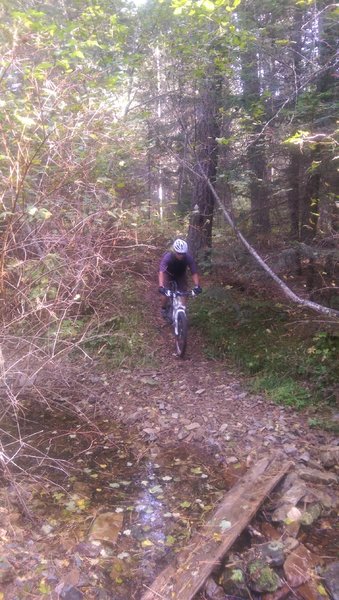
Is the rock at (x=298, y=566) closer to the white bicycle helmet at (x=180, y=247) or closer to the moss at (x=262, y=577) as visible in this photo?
the moss at (x=262, y=577)

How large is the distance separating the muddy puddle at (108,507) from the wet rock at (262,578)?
63 cm

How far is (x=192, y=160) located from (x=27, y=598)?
863 centimetres

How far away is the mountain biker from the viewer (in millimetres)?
7645

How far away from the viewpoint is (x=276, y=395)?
629cm

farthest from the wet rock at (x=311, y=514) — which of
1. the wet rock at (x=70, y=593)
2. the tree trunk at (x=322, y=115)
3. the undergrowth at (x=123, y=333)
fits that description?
the undergrowth at (x=123, y=333)

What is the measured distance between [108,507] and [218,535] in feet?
3.69

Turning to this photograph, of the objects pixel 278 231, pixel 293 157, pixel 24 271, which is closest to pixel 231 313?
pixel 278 231

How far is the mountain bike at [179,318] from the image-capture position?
25.0 feet

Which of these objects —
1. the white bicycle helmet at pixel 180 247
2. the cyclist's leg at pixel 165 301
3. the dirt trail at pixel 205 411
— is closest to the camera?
the dirt trail at pixel 205 411

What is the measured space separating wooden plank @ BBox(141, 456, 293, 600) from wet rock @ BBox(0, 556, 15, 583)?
40.1 inches

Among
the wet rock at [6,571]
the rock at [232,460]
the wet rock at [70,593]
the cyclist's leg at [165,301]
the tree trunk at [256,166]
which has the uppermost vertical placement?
the tree trunk at [256,166]

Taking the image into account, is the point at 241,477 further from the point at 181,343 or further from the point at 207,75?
the point at 207,75

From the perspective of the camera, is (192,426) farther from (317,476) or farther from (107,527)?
(107,527)

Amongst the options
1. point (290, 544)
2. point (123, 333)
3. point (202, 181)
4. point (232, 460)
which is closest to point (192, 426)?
point (232, 460)
